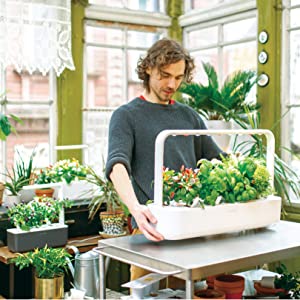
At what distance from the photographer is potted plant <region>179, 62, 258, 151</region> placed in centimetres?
387

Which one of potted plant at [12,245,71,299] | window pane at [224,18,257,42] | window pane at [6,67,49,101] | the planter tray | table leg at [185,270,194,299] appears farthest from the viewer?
window pane at [224,18,257,42]

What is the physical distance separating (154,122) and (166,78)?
0.65ft

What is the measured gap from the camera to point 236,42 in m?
4.32

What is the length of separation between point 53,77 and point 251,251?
9.48 ft

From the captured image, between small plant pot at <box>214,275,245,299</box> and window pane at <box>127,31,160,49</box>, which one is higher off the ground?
window pane at <box>127,31,160,49</box>

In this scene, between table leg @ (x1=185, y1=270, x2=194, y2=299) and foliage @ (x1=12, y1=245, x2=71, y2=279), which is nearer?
table leg @ (x1=185, y1=270, x2=194, y2=299)

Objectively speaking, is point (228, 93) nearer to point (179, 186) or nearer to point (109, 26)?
point (109, 26)

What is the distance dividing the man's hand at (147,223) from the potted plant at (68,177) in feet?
6.75

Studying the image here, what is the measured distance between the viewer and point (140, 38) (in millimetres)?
4660

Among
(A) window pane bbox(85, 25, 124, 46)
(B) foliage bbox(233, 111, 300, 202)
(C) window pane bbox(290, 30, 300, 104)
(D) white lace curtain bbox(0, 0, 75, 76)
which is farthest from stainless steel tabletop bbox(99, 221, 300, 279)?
(A) window pane bbox(85, 25, 124, 46)

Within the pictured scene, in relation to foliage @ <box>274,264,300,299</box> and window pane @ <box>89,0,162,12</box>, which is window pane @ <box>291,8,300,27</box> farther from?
foliage @ <box>274,264,300,299</box>

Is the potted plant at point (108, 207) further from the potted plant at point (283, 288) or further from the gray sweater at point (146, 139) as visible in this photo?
the potted plant at point (283, 288)

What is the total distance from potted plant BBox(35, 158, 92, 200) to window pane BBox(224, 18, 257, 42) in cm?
158

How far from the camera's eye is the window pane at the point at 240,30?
13.7 ft
